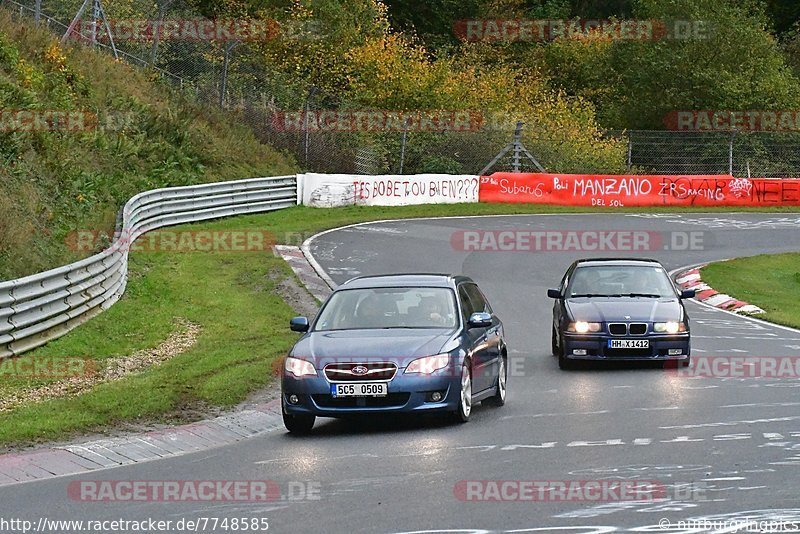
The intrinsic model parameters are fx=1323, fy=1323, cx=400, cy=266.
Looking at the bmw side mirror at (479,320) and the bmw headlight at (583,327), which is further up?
the bmw side mirror at (479,320)

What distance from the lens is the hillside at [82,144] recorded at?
2570 cm

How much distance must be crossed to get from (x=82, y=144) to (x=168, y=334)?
16.4 m

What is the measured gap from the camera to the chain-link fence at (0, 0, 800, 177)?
149 feet

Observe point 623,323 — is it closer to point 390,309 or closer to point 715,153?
point 390,309

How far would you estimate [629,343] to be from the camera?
698 inches
